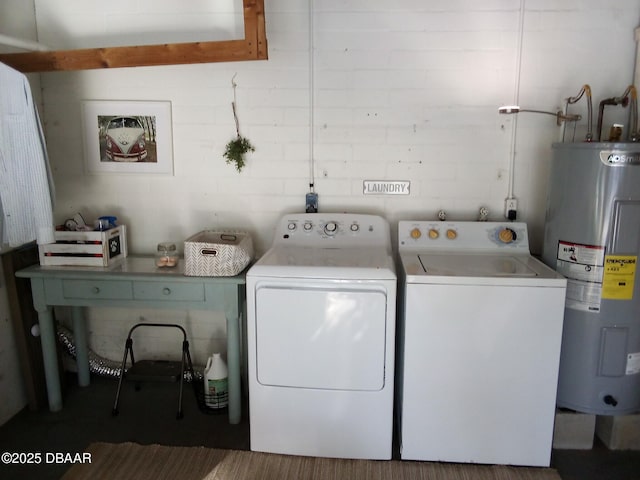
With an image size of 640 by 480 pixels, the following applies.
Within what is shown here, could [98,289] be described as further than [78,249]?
No

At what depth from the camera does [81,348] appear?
299cm

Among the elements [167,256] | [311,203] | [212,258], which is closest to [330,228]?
[311,203]

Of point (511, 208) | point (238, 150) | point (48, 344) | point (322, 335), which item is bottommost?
point (48, 344)

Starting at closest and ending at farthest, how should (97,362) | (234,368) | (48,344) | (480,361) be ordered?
(480,361) < (234,368) < (48,344) < (97,362)

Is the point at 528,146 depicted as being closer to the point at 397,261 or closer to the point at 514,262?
the point at 514,262

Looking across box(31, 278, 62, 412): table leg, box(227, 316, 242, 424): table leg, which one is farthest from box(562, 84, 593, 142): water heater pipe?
box(31, 278, 62, 412): table leg

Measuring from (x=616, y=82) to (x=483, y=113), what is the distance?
27.6 inches

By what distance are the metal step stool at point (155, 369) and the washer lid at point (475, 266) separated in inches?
56.9

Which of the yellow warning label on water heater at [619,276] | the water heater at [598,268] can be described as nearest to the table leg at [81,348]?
the water heater at [598,268]

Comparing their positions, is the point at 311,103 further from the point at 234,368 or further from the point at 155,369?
the point at 155,369

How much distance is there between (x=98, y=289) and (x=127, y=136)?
0.95 m

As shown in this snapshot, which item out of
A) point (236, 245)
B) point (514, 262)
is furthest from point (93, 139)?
point (514, 262)

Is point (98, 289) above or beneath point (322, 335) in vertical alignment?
above

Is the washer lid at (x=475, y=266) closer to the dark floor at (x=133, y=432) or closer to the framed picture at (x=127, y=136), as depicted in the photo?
the dark floor at (x=133, y=432)
